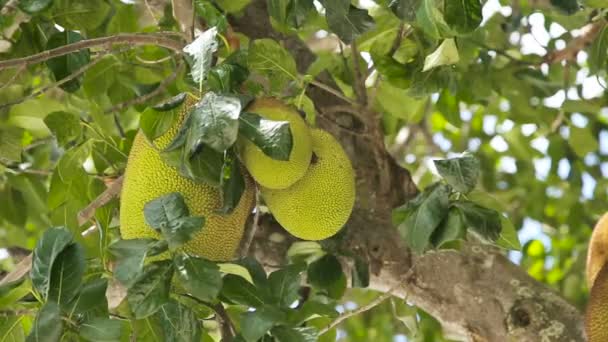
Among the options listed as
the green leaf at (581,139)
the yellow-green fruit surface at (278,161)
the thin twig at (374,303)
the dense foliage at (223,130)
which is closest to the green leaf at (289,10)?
the dense foliage at (223,130)

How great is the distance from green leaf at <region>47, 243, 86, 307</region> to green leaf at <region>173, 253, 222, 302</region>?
0.34 ft

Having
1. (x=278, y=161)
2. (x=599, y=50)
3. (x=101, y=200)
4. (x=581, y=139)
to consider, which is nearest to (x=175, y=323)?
(x=278, y=161)

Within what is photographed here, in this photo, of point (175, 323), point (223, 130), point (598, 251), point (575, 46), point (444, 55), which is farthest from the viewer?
point (575, 46)

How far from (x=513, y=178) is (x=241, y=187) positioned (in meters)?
1.88

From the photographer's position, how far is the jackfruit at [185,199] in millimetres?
1188

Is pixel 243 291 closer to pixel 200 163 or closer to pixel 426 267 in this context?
pixel 200 163

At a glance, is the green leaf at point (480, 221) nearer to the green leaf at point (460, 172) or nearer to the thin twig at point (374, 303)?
the green leaf at point (460, 172)

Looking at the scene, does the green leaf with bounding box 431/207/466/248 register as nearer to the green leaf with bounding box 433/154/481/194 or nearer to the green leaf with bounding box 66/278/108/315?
the green leaf with bounding box 433/154/481/194

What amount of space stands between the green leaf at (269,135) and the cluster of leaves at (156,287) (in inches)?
3.7

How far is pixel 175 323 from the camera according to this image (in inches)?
44.3

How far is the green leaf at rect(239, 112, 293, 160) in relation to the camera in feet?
3.46

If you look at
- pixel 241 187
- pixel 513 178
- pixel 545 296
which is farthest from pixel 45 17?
pixel 513 178

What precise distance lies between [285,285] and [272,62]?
318 millimetres

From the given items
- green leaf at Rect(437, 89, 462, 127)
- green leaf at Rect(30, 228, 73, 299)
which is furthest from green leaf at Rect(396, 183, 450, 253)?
green leaf at Rect(437, 89, 462, 127)
